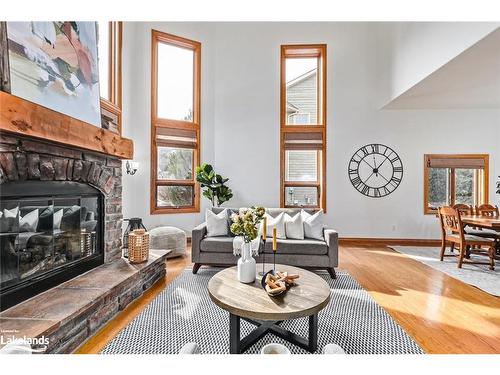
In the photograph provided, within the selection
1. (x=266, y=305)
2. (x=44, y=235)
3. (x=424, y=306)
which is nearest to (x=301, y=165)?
(x=424, y=306)

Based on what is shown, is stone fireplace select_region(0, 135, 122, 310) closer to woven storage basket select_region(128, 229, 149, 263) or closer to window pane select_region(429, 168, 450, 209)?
woven storage basket select_region(128, 229, 149, 263)

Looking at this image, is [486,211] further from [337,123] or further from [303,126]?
[303,126]

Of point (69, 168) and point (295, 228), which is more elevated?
point (69, 168)

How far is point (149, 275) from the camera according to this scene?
2785mm

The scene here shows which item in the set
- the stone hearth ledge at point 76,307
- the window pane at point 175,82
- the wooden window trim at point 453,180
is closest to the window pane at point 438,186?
the wooden window trim at point 453,180

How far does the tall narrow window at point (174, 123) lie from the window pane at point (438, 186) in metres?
4.96

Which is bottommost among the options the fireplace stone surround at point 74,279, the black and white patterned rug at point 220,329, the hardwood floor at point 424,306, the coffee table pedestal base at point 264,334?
the hardwood floor at point 424,306

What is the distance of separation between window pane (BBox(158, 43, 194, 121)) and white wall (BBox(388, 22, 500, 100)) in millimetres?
4070

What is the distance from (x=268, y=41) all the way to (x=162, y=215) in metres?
4.33

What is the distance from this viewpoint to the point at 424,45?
3637 mm

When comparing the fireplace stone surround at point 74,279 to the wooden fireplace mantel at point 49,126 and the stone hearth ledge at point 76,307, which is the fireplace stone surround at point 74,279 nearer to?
the stone hearth ledge at point 76,307

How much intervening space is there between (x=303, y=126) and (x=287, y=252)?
10.5 feet

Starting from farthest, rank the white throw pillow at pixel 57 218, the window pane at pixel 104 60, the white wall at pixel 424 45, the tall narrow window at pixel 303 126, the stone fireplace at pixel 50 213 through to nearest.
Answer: the tall narrow window at pixel 303 126 → the window pane at pixel 104 60 → the white wall at pixel 424 45 → the white throw pillow at pixel 57 218 → the stone fireplace at pixel 50 213

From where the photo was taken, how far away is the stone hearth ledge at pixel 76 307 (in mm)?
1518
